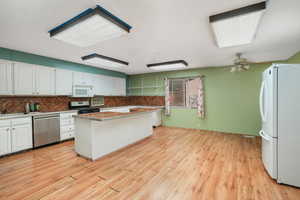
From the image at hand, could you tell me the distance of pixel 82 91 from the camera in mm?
4477

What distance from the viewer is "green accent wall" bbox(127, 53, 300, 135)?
4.39 m

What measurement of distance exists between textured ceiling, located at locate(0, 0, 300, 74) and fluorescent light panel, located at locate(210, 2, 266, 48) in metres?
0.09

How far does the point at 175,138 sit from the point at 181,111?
164cm

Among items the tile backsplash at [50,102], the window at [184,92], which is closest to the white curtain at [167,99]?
the window at [184,92]

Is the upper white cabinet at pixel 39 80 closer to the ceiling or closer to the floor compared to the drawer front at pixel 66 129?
closer to the ceiling

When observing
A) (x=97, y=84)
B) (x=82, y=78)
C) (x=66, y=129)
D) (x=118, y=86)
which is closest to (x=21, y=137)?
(x=66, y=129)

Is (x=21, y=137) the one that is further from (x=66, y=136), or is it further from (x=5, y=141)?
(x=66, y=136)

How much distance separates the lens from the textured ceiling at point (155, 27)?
1.60 m

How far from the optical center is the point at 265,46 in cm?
295

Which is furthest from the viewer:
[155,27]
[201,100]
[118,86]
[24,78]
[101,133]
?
[118,86]

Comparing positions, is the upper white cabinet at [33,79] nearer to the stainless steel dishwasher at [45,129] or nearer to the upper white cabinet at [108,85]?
the stainless steel dishwasher at [45,129]

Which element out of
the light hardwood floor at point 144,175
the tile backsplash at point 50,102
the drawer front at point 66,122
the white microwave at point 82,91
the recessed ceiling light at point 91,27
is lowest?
the light hardwood floor at point 144,175

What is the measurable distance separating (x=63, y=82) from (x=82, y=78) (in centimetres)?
63

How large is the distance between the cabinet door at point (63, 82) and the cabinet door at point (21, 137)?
119 cm
